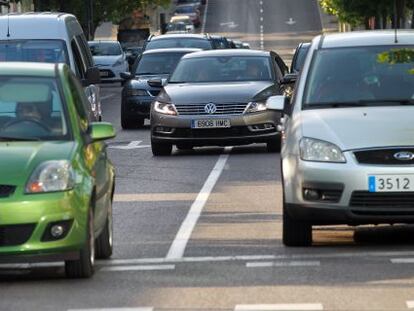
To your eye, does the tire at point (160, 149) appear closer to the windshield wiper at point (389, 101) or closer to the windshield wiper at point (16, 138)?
the windshield wiper at point (389, 101)

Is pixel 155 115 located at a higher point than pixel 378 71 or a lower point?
lower

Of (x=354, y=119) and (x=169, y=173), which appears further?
(x=169, y=173)

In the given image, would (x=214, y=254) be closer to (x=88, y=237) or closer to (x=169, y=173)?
(x=88, y=237)

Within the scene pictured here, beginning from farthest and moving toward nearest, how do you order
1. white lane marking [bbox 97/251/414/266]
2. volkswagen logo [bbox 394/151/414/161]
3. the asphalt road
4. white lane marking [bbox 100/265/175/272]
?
volkswagen logo [bbox 394/151/414/161] < white lane marking [bbox 97/251/414/266] < white lane marking [bbox 100/265/175/272] < the asphalt road

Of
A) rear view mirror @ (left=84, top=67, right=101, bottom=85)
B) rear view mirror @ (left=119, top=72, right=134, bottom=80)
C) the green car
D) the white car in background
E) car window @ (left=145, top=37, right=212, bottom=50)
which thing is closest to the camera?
the green car

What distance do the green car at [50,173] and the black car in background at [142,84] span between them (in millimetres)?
17753

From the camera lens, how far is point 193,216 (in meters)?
15.9

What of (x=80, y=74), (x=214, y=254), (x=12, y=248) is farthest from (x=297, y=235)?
(x=80, y=74)

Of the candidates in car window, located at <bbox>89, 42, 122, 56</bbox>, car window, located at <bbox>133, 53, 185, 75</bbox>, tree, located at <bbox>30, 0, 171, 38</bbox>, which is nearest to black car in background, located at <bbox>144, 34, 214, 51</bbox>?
car window, located at <bbox>133, 53, 185, 75</bbox>

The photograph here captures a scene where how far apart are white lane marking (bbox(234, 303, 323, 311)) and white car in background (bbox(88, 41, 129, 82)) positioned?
46868mm

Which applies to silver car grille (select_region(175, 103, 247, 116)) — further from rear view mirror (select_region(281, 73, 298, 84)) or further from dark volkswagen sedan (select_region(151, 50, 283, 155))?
rear view mirror (select_region(281, 73, 298, 84))

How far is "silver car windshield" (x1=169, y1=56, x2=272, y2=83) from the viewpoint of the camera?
25.8 meters

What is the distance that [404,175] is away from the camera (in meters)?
12.6

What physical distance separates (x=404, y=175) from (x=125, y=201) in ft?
19.1
